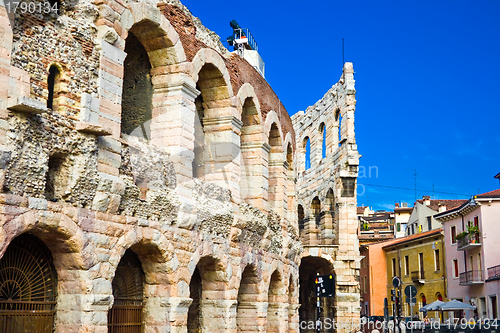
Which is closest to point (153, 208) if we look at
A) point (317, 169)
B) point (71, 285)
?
point (71, 285)

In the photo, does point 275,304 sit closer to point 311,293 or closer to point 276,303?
point 276,303

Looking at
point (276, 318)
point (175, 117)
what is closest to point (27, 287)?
point (175, 117)

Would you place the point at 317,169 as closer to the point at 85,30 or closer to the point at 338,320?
the point at 338,320

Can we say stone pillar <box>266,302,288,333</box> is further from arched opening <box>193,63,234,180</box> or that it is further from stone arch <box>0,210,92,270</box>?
stone arch <box>0,210,92,270</box>

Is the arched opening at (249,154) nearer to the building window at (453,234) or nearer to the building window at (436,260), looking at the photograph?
the building window at (453,234)

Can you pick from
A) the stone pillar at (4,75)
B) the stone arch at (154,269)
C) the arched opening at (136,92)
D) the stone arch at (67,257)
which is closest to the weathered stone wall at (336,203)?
the arched opening at (136,92)

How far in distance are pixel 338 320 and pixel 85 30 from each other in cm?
2211

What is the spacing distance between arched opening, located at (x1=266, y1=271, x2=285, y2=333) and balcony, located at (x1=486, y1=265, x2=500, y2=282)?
645 inches

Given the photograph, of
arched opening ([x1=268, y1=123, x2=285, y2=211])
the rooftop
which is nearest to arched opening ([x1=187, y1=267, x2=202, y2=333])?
arched opening ([x1=268, y1=123, x2=285, y2=211])

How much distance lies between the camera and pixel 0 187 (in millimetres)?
8500

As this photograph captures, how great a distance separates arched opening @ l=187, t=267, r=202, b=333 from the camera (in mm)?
14258

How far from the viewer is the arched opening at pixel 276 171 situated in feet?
62.3

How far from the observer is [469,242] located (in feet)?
109

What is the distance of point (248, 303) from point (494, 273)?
1958 cm
